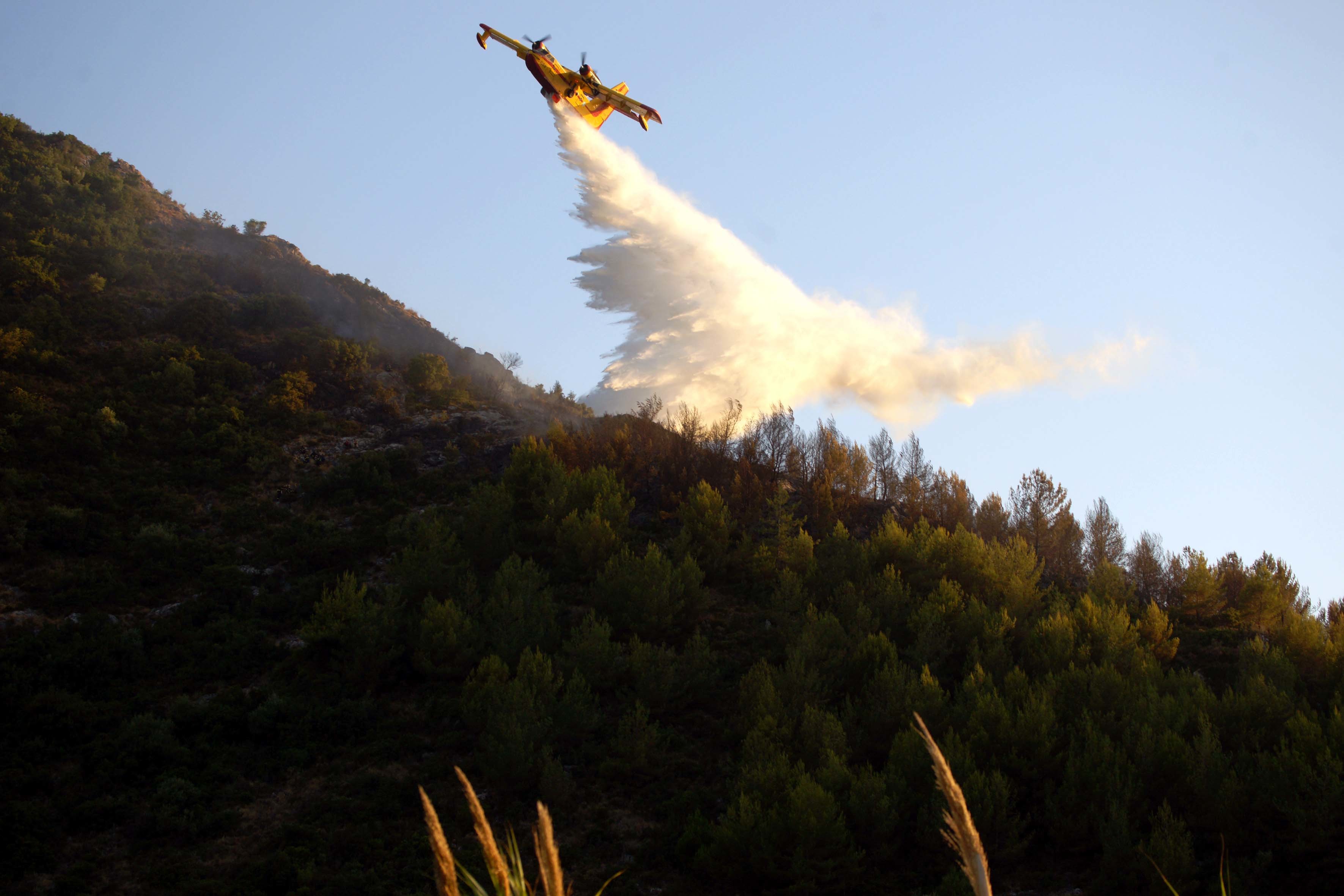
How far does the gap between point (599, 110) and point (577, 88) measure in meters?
1.32

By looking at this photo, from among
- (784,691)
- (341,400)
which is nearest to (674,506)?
(784,691)

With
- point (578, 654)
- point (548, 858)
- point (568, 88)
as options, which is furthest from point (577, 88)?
point (548, 858)

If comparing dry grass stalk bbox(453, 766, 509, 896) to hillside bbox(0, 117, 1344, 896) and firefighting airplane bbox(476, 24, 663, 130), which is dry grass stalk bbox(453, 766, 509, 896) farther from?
firefighting airplane bbox(476, 24, 663, 130)

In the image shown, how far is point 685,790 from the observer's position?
20.9m

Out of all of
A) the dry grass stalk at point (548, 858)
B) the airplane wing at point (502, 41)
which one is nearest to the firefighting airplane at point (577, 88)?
the airplane wing at point (502, 41)

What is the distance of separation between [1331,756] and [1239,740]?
283 cm

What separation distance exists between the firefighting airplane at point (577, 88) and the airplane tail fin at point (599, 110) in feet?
0.05

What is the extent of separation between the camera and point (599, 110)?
36219 millimetres

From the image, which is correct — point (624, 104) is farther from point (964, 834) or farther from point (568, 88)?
point (964, 834)

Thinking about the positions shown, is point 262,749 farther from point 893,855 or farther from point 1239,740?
point 1239,740

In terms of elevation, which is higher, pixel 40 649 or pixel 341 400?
pixel 341 400

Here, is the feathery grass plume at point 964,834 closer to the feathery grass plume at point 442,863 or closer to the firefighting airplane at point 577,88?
the feathery grass plume at point 442,863

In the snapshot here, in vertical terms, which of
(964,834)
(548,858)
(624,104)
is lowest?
(548,858)

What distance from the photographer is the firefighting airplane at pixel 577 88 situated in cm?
3412
